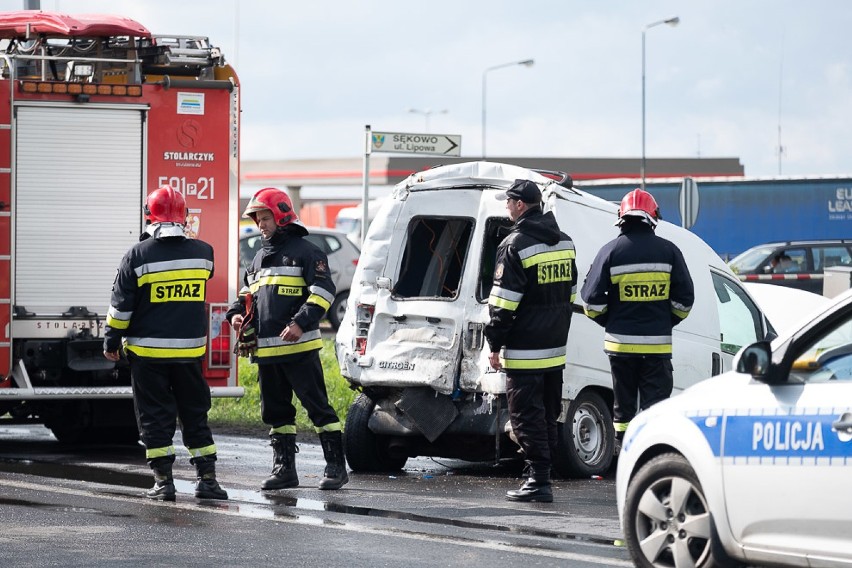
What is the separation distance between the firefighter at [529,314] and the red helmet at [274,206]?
131 centimetres

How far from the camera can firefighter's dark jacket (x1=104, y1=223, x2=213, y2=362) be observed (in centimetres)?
880

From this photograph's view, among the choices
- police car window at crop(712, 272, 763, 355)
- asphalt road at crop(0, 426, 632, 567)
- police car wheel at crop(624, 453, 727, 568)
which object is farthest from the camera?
police car window at crop(712, 272, 763, 355)

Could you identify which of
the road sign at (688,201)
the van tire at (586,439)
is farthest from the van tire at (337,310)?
the van tire at (586,439)

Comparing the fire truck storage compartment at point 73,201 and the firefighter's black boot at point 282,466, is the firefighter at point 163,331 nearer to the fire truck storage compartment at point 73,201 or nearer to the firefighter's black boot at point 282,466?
the firefighter's black boot at point 282,466

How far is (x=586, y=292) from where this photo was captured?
920 cm

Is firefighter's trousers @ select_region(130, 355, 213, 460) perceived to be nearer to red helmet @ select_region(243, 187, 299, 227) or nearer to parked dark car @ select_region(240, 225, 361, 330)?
red helmet @ select_region(243, 187, 299, 227)

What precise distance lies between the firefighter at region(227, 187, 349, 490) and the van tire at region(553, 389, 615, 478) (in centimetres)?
148

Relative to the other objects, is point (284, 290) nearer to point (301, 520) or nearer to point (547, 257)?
point (547, 257)

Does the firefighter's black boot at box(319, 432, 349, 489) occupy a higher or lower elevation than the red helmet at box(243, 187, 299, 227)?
lower

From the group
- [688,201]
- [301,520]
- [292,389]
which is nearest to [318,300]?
[292,389]

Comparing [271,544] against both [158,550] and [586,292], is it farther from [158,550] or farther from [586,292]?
[586,292]

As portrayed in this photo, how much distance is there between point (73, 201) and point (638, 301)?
4.15m

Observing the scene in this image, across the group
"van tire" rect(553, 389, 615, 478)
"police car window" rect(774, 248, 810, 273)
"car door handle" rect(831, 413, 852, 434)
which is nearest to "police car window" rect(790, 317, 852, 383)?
"car door handle" rect(831, 413, 852, 434)

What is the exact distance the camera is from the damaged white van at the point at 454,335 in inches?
387
